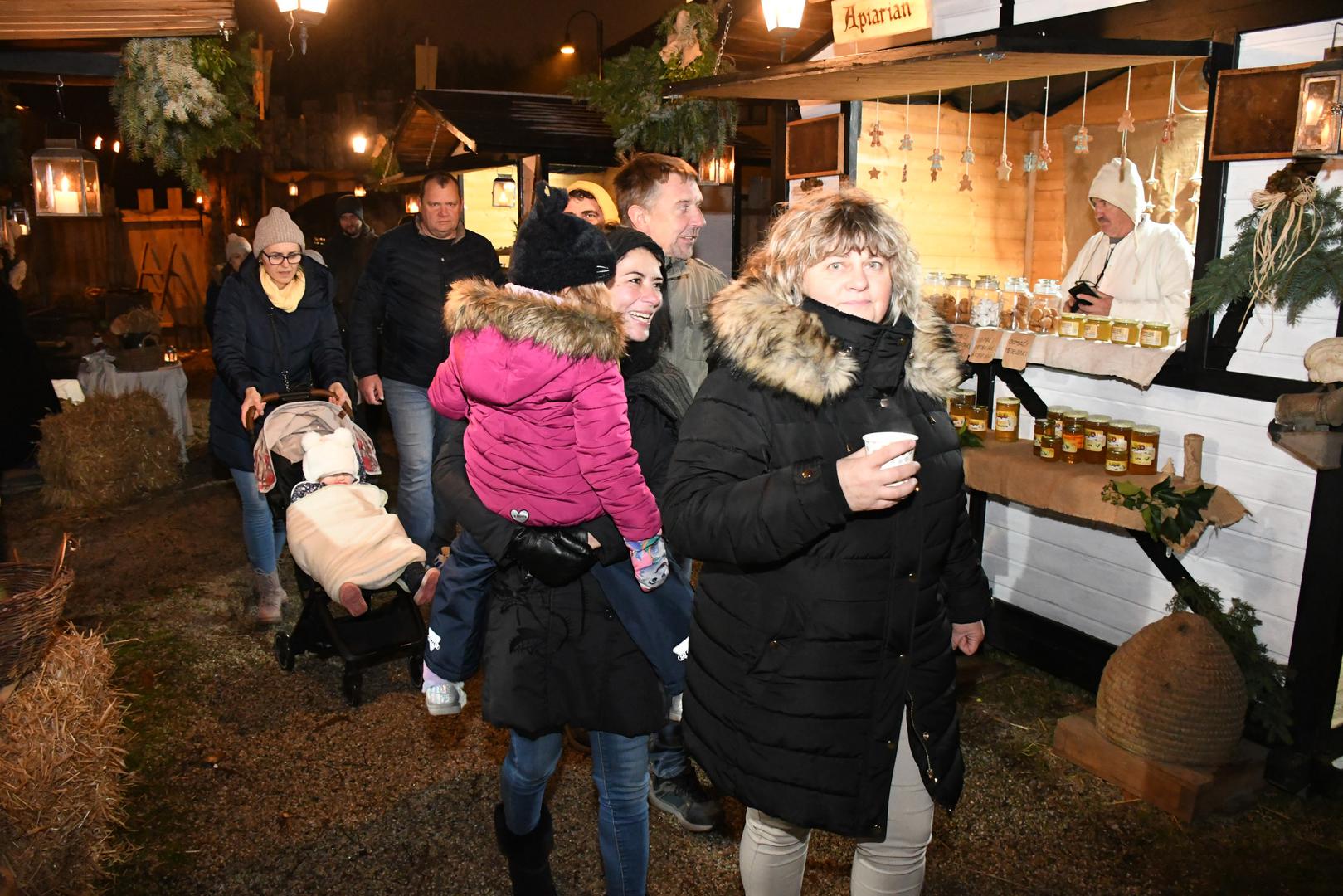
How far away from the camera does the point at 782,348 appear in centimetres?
211

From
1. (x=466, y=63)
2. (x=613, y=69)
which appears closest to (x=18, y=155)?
(x=613, y=69)

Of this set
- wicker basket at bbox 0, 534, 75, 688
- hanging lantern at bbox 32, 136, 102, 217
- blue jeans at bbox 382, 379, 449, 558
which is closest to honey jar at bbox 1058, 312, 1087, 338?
blue jeans at bbox 382, 379, 449, 558

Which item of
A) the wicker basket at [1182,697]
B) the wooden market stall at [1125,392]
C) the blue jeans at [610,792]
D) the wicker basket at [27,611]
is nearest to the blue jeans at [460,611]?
the blue jeans at [610,792]

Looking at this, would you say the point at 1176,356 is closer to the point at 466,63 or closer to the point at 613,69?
the point at 613,69

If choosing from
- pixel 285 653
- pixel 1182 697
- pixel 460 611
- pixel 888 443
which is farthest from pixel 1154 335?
pixel 285 653

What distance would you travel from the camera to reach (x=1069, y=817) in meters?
3.62

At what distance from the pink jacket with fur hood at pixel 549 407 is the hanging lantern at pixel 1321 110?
2483 millimetres

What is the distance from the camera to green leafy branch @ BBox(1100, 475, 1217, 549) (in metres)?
3.82

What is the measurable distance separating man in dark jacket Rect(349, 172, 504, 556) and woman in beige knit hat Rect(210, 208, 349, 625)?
27 cm

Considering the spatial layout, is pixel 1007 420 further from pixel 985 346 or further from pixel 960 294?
pixel 960 294

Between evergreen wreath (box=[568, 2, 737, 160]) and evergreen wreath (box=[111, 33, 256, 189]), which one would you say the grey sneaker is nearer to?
evergreen wreath (box=[111, 33, 256, 189])

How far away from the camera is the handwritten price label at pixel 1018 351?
4.64 m

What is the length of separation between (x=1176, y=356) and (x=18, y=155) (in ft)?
36.4

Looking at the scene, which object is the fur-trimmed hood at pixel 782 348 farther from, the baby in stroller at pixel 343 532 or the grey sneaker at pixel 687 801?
the baby in stroller at pixel 343 532
